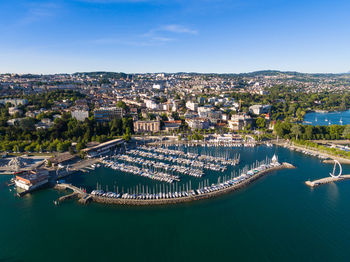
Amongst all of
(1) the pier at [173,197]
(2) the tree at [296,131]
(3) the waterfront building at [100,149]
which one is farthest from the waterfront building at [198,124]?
(1) the pier at [173,197]

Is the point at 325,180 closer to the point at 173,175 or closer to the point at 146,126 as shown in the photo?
the point at 173,175

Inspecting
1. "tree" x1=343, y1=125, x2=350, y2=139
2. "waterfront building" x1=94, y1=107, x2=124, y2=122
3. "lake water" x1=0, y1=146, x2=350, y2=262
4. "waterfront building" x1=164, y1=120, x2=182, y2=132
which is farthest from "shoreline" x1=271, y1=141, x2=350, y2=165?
"waterfront building" x1=94, y1=107, x2=124, y2=122

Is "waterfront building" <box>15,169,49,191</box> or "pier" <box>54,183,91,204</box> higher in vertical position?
"waterfront building" <box>15,169,49,191</box>

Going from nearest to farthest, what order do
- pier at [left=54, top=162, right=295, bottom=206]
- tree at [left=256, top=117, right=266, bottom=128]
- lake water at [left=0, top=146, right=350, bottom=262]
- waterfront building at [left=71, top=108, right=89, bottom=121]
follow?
lake water at [left=0, top=146, right=350, bottom=262]
pier at [left=54, top=162, right=295, bottom=206]
waterfront building at [left=71, top=108, right=89, bottom=121]
tree at [left=256, top=117, right=266, bottom=128]

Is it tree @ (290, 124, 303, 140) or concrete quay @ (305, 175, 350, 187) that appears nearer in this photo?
concrete quay @ (305, 175, 350, 187)

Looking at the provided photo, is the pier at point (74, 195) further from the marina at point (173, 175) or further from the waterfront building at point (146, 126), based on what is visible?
the waterfront building at point (146, 126)

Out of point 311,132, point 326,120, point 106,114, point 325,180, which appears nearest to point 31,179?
point 106,114

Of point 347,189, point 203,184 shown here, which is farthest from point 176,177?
point 347,189

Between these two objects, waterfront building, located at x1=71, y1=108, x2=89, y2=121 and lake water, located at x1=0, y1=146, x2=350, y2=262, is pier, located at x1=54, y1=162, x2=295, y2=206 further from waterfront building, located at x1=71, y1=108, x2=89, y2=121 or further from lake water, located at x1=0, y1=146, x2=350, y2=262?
waterfront building, located at x1=71, y1=108, x2=89, y2=121
